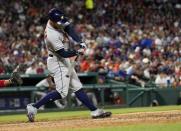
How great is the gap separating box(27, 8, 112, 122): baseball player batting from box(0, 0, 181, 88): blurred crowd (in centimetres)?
699

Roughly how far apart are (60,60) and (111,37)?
12851mm

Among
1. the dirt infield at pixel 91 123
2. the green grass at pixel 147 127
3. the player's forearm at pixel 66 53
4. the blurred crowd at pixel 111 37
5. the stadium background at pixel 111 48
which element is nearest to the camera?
the green grass at pixel 147 127

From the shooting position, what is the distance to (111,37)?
920 inches

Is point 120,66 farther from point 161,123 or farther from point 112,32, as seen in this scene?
point 161,123

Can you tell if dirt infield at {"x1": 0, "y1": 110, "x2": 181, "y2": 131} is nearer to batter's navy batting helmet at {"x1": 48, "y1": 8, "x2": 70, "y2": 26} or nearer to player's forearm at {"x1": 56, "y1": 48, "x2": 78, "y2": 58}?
player's forearm at {"x1": 56, "y1": 48, "x2": 78, "y2": 58}

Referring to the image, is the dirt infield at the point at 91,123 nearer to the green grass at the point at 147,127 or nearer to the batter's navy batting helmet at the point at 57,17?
the green grass at the point at 147,127

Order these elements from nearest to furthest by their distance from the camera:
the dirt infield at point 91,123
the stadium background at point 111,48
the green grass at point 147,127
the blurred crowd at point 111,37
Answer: the green grass at point 147,127 → the dirt infield at point 91,123 → the stadium background at point 111,48 → the blurred crowd at point 111,37

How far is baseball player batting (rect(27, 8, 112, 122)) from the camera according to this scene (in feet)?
34.2

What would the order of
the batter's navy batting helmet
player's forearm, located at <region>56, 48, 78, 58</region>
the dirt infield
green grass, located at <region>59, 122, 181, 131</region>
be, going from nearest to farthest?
1. green grass, located at <region>59, 122, 181, 131</region>
2. the dirt infield
3. player's forearm, located at <region>56, 48, 78, 58</region>
4. the batter's navy batting helmet

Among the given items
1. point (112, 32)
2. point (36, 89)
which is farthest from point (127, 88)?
point (112, 32)

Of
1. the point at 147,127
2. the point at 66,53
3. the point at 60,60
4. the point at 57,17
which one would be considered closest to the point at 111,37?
the point at 60,60

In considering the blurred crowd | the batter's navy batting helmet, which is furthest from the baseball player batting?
the blurred crowd

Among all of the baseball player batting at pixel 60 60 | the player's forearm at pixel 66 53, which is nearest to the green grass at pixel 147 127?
the baseball player batting at pixel 60 60

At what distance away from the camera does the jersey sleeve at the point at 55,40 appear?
10.4 m
